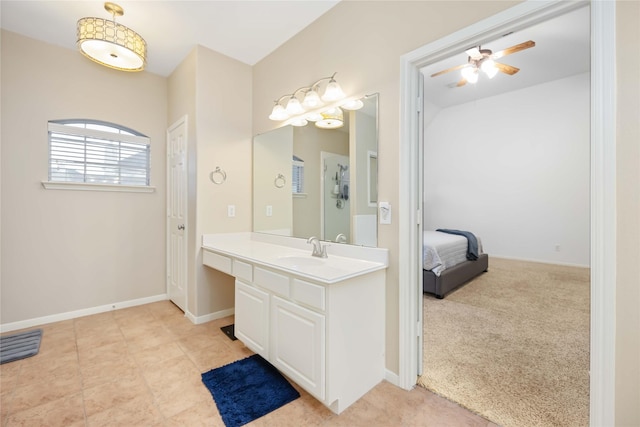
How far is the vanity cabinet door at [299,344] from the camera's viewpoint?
1.45 metres

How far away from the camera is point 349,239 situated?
204 cm

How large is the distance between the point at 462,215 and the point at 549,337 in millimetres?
3872

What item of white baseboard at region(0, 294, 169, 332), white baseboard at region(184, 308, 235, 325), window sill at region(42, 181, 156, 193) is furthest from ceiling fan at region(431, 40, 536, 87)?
white baseboard at region(0, 294, 169, 332)

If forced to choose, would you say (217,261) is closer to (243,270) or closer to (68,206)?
(243,270)

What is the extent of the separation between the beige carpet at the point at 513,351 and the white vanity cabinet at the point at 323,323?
20.2 inches

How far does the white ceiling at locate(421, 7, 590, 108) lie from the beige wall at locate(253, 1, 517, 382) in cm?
100

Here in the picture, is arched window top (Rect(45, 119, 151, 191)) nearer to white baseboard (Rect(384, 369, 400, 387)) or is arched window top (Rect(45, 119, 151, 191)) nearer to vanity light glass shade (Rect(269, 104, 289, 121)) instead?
vanity light glass shade (Rect(269, 104, 289, 121))

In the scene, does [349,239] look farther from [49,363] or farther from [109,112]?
[109,112]

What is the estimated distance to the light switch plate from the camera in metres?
1.77

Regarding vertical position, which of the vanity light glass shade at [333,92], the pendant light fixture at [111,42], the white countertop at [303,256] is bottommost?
the white countertop at [303,256]

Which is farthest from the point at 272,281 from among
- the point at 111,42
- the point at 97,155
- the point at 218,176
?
the point at 97,155

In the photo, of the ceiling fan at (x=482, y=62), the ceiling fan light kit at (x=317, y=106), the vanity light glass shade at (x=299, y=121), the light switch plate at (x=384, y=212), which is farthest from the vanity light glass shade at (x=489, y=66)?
the light switch plate at (x=384, y=212)

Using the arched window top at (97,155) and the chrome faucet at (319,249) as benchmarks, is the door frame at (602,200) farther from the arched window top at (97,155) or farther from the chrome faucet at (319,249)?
the arched window top at (97,155)

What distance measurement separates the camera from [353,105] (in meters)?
1.97
